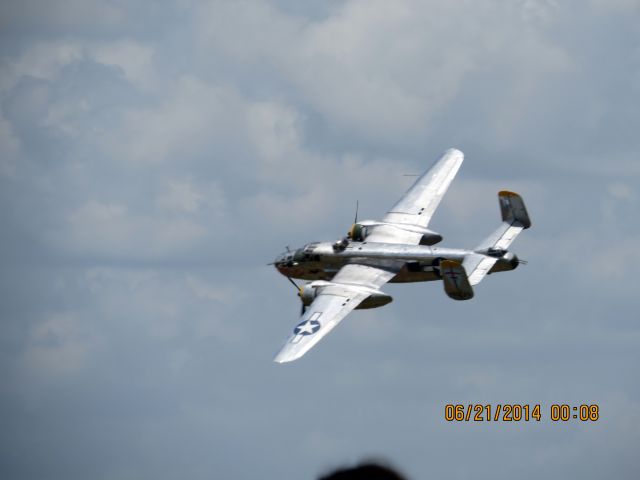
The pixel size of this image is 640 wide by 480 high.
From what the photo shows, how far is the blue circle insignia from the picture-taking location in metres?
72.6

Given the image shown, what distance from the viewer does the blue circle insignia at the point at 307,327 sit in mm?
72625

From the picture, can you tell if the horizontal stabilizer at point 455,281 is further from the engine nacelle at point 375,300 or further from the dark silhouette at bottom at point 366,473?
the dark silhouette at bottom at point 366,473

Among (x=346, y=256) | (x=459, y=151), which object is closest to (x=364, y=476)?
(x=346, y=256)

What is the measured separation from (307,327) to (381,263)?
11.3 m

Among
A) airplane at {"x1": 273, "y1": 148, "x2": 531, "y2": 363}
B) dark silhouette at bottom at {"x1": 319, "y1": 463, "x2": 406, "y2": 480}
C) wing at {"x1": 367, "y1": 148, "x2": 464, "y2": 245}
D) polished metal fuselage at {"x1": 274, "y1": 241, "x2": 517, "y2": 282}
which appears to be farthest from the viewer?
wing at {"x1": 367, "y1": 148, "x2": 464, "y2": 245}

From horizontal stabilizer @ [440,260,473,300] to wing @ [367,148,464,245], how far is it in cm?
1515

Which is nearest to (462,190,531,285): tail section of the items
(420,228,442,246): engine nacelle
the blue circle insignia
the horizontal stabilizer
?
the horizontal stabilizer

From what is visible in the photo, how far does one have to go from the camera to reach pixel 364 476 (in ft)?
28.8

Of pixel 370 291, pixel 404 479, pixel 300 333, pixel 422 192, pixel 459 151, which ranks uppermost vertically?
pixel 459 151

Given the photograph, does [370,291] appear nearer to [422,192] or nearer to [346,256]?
[346,256]

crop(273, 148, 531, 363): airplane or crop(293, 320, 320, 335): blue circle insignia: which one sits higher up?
crop(273, 148, 531, 363): airplane

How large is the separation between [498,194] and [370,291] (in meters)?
12.3

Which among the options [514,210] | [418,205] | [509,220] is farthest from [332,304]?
[418,205]

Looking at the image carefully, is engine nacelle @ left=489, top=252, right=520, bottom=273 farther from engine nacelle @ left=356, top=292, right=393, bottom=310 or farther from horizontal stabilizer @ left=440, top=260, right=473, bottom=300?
engine nacelle @ left=356, top=292, right=393, bottom=310
